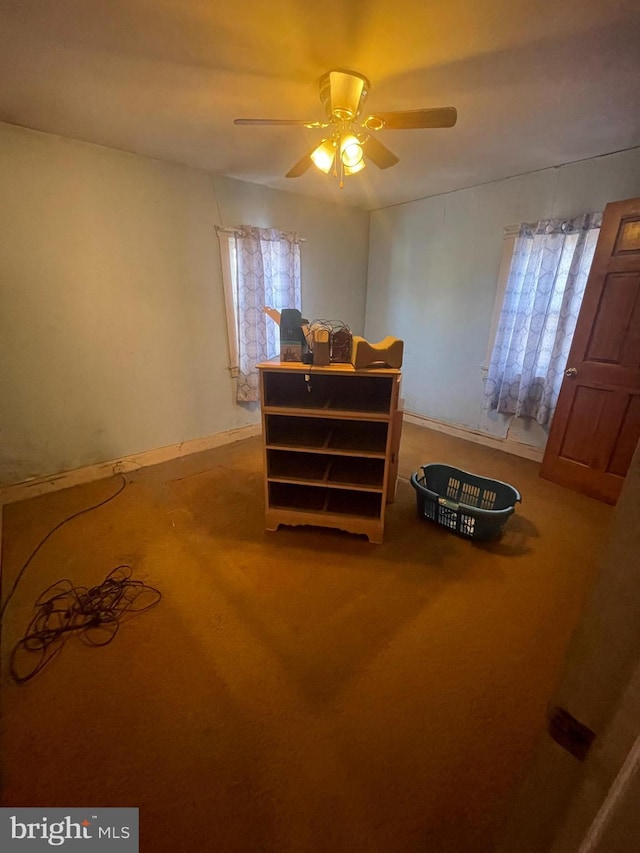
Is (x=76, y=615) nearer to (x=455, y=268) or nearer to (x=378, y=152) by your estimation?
(x=378, y=152)

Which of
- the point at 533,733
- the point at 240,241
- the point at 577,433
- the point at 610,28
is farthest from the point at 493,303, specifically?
the point at 533,733

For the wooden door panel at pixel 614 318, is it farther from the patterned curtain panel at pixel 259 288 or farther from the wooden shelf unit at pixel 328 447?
the patterned curtain panel at pixel 259 288

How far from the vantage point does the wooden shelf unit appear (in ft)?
6.15

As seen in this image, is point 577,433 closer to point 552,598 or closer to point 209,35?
point 552,598

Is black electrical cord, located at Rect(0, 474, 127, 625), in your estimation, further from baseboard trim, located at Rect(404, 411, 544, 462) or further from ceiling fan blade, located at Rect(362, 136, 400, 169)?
baseboard trim, located at Rect(404, 411, 544, 462)

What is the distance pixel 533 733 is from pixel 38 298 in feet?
11.4

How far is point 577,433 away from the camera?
103 inches

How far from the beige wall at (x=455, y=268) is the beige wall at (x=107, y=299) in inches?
49.7

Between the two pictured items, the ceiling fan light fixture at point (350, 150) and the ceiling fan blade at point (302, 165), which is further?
the ceiling fan blade at point (302, 165)

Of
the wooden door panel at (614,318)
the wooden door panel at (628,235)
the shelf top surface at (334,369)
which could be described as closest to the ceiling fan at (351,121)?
the shelf top surface at (334,369)

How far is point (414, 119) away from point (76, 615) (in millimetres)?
2699

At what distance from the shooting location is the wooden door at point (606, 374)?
2.26 metres

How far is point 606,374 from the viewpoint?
95.3 inches

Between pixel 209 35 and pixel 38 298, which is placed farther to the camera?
pixel 38 298
